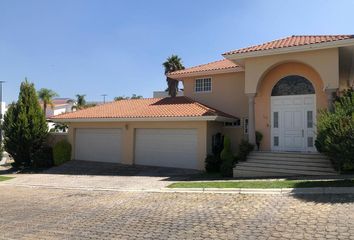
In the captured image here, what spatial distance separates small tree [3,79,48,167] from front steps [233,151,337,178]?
13.6 meters

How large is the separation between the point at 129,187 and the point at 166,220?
6.12m

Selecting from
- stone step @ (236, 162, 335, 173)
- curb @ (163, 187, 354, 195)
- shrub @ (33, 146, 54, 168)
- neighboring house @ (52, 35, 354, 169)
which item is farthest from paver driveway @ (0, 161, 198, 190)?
stone step @ (236, 162, 335, 173)

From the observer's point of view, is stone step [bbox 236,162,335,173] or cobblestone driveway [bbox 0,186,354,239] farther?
stone step [bbox 236,162,335,173]

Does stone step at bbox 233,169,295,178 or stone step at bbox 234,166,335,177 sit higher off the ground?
stone step at bbox 234,166,335,177

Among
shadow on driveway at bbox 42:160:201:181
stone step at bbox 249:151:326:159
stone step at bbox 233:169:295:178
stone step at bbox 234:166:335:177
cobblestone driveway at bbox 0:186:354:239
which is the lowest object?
cobblestone driveway at bbox 0:186:354:239

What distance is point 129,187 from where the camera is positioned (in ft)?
48.0

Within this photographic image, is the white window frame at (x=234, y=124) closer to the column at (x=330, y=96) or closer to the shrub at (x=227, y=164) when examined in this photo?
the shrub at (x=227, y=164)

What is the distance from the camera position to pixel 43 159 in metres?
23.6

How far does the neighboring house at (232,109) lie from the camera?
55.6 feet

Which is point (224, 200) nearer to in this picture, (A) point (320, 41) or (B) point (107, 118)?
(A) point (320, 41)

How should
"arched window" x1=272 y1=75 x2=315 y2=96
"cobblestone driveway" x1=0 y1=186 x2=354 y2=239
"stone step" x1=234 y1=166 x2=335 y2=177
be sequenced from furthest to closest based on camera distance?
"arched window" x1=272 y1=75 x2=315 y2=96, "stone step" x1=234 y1=166 x2=335 y2=177, "cobblestone driveway" x1=0 y1=186 x2=354 y2=239

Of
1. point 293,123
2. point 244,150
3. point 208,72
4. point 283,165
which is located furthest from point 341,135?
point 208,72

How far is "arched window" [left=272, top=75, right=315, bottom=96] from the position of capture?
17.7 meters

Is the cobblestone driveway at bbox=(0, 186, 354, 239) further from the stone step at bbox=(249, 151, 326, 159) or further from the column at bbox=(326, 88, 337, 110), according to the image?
the column at bbox=(326, 88, 337, 110)
